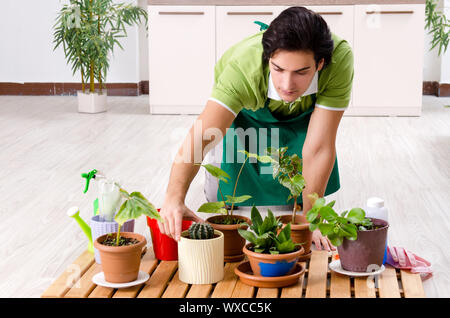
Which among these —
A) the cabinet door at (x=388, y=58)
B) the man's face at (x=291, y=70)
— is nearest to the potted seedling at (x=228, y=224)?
the man's face at (x=291, y=70)

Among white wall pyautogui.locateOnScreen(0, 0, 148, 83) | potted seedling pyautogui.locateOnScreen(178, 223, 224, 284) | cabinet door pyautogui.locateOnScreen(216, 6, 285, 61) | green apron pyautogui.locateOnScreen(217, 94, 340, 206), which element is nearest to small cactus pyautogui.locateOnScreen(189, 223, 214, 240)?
potted seedling pyautogui.locateOnScreen(178, 223, 224, 284)

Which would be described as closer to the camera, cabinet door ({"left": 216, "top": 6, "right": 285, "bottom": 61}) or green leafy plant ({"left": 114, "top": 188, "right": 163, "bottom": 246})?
green leafy plant ({"left": 114, "top": 188, "right": 163, "bottom": 246})

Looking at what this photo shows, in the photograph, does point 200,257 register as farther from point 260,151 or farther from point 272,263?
point 260,151

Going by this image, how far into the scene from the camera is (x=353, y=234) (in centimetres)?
156

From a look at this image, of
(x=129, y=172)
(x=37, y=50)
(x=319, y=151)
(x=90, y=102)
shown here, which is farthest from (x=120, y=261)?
(x=37, y=50)

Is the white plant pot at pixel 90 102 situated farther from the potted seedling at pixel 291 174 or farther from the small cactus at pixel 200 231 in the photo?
the small cactus at pixel 200 231

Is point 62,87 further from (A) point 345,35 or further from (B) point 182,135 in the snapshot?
(A) point 345,35

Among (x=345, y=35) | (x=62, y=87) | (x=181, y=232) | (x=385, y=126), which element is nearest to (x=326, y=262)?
(x=181, y=232)

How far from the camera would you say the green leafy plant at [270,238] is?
1561 mm

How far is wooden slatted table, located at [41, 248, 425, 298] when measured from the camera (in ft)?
5.02

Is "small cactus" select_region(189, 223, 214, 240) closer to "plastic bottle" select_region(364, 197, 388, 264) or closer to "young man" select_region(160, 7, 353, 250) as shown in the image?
"young man" select_region(160, 7, 353, 250)

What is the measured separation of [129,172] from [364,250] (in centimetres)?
162

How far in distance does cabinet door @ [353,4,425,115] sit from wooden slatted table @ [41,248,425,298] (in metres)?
2.95

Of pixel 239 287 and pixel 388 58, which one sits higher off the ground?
pixel 388 58
